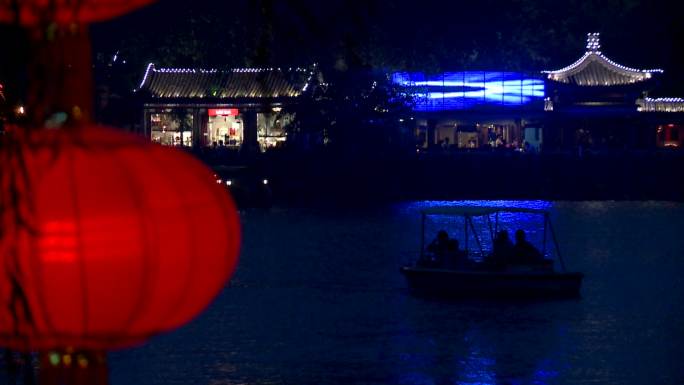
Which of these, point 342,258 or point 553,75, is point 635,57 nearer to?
point 553,75

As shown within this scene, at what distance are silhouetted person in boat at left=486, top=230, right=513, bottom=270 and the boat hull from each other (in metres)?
0.21

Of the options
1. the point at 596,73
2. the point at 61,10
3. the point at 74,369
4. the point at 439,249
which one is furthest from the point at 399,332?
the point at 596,73

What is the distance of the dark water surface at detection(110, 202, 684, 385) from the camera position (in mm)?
13062

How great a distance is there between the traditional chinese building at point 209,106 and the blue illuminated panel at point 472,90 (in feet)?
12.5

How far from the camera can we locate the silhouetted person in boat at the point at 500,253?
49.2ft

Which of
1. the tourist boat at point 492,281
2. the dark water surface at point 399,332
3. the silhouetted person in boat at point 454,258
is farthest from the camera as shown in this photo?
the silhouetted person in boat at point 454,258

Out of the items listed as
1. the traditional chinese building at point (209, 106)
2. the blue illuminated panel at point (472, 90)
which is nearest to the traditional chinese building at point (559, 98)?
the blue illuminated panel at point (472, 90)

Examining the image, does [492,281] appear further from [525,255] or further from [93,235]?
[93,235]

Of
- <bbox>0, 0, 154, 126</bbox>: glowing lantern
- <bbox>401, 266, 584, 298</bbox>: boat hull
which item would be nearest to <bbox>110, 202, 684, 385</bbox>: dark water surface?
<bbox>401, 266, 584, 298</bbox>: boat hull

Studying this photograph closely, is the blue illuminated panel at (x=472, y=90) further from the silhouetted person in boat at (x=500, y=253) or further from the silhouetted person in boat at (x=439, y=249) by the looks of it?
the silhouetted person in boat at (x=500, y=253)

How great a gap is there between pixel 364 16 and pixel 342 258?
20040mm

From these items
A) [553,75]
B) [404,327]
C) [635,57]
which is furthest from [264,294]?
[635,57]

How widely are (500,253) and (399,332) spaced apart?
1.60m

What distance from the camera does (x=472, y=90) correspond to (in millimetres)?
33250
